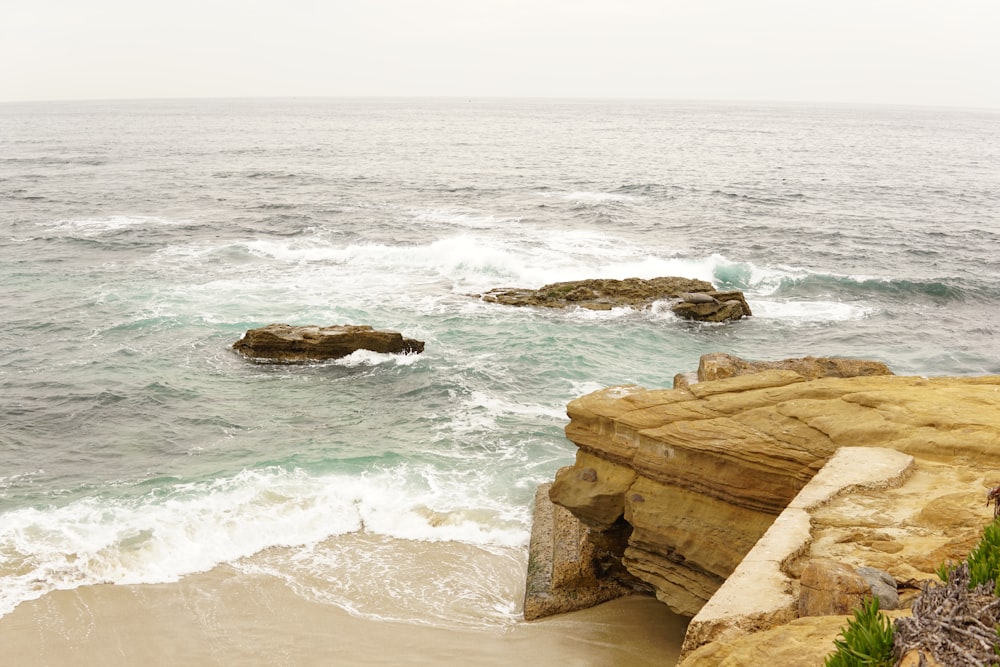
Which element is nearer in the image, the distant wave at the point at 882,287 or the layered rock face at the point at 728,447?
the layered rock face at the point at 728,447

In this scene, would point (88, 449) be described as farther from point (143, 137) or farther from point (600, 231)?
point (143, 137)

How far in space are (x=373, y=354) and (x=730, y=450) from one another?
542 inches

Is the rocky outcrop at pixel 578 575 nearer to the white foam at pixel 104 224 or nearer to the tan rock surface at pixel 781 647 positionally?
the tan rock surface at pixel 781 647

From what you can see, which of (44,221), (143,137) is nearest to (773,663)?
(44,221)

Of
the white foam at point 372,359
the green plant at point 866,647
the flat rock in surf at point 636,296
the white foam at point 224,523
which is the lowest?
the white foam at point 224,523

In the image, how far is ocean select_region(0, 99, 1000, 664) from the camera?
12.7 m

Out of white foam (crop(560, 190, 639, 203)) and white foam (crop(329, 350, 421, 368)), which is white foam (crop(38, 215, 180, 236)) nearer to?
white foam (crop(329, 350, 421, 368))

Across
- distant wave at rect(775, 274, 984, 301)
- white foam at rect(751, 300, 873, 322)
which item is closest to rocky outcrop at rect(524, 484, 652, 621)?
white foam at rect(751, 300, 873, 322)

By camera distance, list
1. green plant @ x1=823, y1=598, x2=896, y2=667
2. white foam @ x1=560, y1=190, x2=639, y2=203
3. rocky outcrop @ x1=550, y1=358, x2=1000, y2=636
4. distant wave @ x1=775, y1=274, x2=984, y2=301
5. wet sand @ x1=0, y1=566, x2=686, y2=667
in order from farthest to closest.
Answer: white foam @ x1=560, y1=190, x2=639, y2=203, distant wave @ x1=775, y1=274, x2=984, y2=301, wet sand @ x1=0, y1=566, x2=686, y2=667, rocky outcrop @ x1=550, y1=358, x2=1000, y2=636, green plant @ x1=823, y1=598, x2=896, y2=667

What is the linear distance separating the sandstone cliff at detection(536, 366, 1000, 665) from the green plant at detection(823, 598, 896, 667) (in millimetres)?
1654

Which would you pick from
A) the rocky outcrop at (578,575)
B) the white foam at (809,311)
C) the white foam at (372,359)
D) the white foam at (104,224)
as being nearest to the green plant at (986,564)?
the rocky outcrop at (578,575)

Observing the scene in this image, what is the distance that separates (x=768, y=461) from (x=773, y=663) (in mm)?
4393

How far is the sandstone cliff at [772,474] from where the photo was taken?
278 inches

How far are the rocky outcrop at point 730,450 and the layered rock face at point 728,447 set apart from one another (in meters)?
0.01
